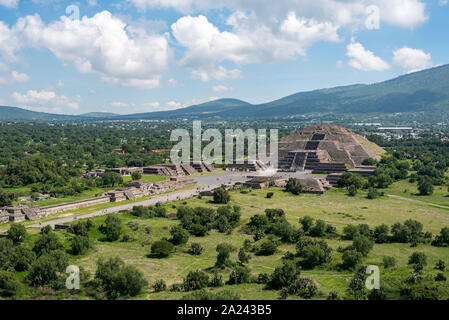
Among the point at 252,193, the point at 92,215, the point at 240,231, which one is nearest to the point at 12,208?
the point at 92,215

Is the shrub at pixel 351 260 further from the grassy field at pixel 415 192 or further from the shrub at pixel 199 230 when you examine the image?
the grassy field at pixel 415 192

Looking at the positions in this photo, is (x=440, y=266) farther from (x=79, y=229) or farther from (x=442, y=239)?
(x=79, y=229)

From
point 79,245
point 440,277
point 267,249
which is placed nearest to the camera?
point 440,277

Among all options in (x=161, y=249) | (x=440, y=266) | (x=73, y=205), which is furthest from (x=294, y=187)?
(x=440, y=266)

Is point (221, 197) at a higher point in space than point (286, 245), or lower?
higher

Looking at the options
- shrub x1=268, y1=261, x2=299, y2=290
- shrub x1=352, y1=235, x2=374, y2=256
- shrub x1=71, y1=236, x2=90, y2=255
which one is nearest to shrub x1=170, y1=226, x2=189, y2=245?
shrub x1=71, y1=236, x2=90, y2=255

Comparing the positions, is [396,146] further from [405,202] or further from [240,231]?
[240,231]

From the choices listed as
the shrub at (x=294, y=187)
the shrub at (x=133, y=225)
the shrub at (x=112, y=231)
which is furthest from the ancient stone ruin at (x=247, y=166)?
the shrub at (x=112, y=231)
